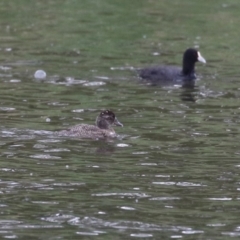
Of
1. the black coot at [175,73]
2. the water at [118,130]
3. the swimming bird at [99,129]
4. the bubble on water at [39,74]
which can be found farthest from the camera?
the black coot at [175,73]

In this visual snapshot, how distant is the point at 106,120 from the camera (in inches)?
617

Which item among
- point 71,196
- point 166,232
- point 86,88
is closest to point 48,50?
point 86,88

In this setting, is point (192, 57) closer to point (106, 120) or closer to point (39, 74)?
point (39, 74)

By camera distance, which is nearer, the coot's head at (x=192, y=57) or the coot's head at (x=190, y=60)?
the coot's head at (x=190, y=60)

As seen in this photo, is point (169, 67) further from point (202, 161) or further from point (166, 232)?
point (166, 232)

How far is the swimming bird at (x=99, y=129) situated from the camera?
14984 mm

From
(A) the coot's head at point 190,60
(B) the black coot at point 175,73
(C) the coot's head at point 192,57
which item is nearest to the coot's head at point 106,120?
(B) the black coot at point 175,73

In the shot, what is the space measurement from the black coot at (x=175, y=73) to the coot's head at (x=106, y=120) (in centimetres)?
539

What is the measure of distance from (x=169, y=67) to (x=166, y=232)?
12258 mm

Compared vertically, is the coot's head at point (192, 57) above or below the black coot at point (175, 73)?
above

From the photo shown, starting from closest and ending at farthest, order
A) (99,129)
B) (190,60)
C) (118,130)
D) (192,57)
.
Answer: (99,129)
(118,130)
(190,60)
(192,57)

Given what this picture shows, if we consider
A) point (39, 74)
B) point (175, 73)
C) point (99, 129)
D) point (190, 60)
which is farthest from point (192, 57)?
point (99, 129)

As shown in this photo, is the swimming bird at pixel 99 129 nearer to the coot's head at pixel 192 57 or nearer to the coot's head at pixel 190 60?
the coot's head at pixel 190 60

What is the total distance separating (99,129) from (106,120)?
287 millimetres
